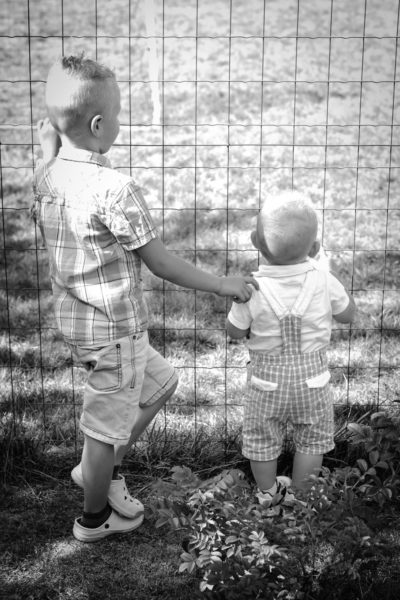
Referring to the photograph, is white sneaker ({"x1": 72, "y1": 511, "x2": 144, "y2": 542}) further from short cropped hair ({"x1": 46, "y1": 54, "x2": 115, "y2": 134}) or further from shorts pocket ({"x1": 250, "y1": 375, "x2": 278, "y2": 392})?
short cropped hair ({"x1": 46, "y1": 54, "x2": 115, "y2": 134})

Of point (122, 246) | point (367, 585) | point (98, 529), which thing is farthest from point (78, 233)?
point (367, 585)

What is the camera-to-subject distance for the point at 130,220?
2.50 metres

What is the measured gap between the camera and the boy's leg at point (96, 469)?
270 cm

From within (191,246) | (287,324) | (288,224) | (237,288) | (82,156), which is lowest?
(191,246)

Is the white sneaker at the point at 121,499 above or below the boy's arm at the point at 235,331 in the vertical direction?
below

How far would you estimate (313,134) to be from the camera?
320 inches

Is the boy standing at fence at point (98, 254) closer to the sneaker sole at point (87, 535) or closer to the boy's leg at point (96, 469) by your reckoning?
the boy's leg at point (96, 469)

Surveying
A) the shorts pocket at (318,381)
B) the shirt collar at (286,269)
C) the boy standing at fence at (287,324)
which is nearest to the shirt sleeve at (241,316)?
the boy standing at fence at (287,324)

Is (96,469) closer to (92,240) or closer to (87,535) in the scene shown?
(87,535)

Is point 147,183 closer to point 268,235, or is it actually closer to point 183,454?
point 183,454

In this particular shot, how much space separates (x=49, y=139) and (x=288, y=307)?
3.19 ft

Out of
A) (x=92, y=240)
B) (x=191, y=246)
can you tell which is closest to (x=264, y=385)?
(x=92, y=240)

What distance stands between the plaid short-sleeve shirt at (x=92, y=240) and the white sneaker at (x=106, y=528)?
0.71 meters

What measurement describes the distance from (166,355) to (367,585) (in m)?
2.09
